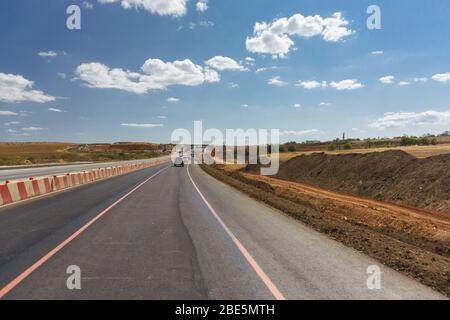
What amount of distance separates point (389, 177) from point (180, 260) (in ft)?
67.1

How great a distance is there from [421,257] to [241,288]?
4.83 meters

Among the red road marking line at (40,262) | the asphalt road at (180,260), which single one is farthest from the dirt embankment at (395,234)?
the red road marking line at (40,262)

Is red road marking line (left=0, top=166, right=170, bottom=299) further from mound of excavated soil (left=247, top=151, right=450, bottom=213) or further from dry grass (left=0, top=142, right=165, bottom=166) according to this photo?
dry grass (left=0, top=142, right=165, bottom=166)

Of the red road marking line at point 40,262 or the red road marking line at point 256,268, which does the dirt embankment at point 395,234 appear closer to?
the red road marking line at point 256,268

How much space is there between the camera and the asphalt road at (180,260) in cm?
557

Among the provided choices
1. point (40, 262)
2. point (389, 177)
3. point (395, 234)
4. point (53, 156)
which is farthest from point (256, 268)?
point (53, 156)

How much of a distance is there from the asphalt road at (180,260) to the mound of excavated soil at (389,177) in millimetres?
9941

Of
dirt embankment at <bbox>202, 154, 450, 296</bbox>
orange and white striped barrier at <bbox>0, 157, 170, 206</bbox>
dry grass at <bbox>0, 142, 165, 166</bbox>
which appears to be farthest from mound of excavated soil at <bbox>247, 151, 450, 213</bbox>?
dry grass at <bbox>0, 142, 165, 166</bbox>

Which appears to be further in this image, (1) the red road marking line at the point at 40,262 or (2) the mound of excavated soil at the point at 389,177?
(2) the mound of excavated soil at the point at 389,177

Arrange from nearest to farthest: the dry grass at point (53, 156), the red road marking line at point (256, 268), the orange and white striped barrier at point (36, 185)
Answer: the red road marking line at point (256, 268), the orange and white striped barrier at point (36, 185), the dry grass at point (53, 156)

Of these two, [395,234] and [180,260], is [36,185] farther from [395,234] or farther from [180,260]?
[395,234]

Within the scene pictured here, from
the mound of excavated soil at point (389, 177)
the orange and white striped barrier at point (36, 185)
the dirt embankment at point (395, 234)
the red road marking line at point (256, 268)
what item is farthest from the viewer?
the mound of excavated soil at point (389, 177)

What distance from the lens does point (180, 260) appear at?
23.7 ft
